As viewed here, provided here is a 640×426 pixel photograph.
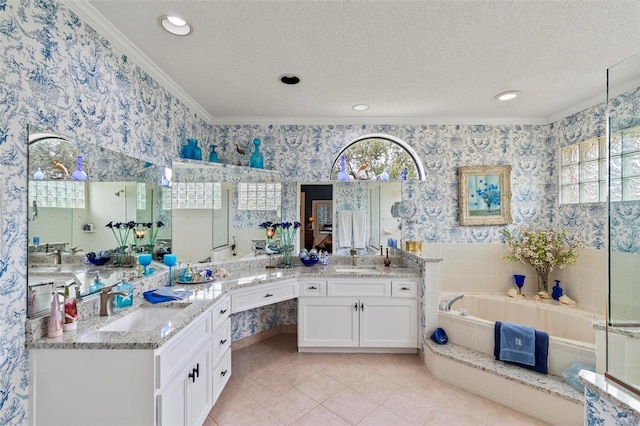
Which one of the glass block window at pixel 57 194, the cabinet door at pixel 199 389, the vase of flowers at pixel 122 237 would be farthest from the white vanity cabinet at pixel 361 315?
the glass block window at pixel 57 194

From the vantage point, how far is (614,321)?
4.07 ft

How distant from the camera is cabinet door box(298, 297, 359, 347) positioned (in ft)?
9.53

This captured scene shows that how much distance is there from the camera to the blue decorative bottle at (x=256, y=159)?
3.29 metres

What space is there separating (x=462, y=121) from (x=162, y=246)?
355cm

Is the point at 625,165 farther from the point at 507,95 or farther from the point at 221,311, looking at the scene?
the point at 221,311

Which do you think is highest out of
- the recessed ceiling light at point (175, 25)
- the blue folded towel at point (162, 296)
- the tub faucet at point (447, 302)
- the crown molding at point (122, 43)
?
the recessed ceiling light at point (175, 25)


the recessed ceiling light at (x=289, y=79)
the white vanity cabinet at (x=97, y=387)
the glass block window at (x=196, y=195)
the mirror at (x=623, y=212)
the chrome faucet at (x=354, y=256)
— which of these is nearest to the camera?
the mirror at (x=623, y=212)

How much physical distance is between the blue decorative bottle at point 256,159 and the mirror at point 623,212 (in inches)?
112

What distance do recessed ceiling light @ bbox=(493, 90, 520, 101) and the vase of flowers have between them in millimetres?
3430

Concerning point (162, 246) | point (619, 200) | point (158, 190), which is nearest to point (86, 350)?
point (162, 246)

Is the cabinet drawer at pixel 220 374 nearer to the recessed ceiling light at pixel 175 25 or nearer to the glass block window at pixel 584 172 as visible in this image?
the recessed ceiling light at pixel 175 25

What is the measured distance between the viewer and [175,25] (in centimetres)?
178

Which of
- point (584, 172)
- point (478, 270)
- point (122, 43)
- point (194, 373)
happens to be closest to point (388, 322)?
point (478, 270)

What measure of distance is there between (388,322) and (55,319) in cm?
256
